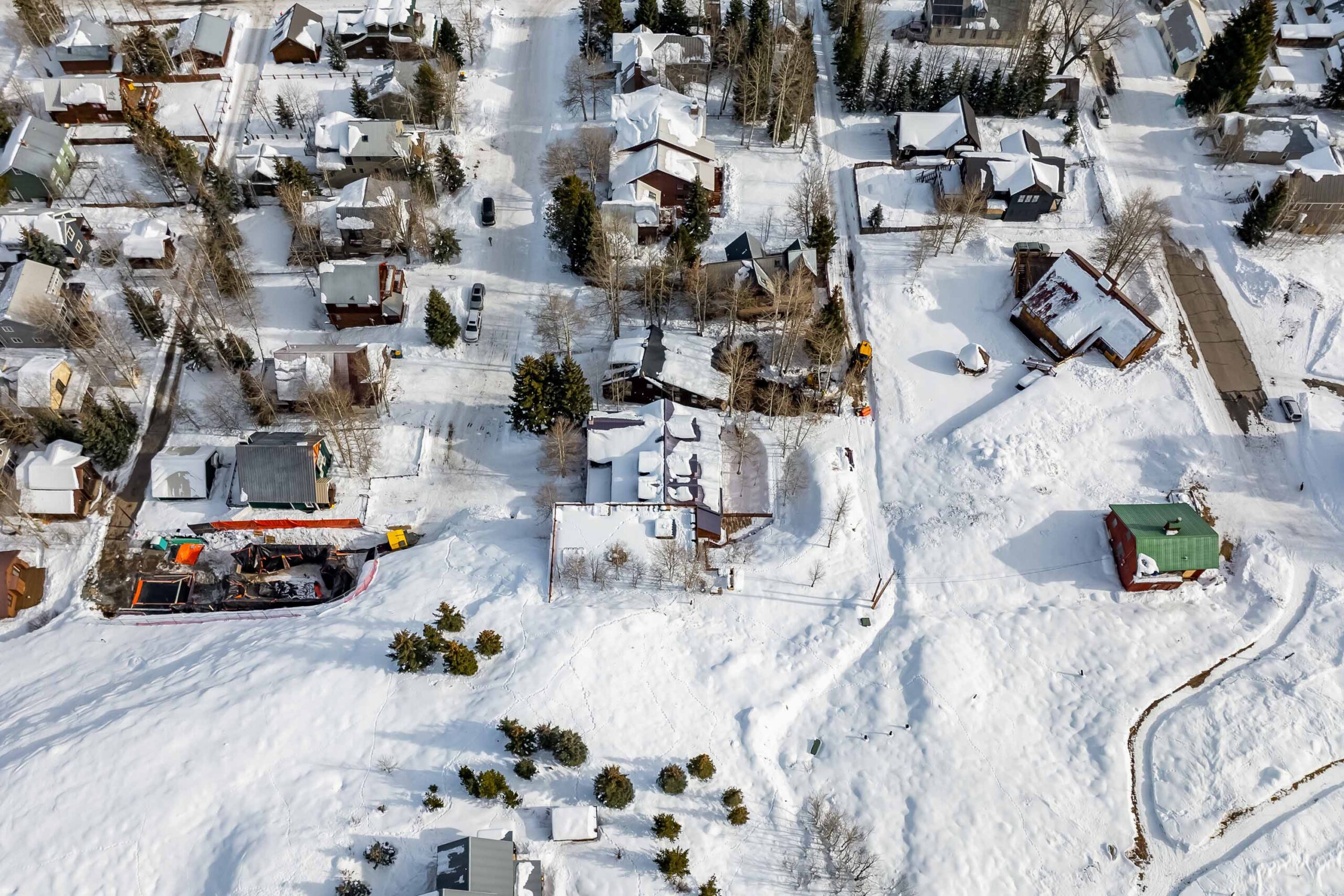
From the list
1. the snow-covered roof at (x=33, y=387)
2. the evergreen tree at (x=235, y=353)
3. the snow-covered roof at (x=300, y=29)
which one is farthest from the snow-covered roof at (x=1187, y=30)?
the snow-covered roof at (x=33, y=387)

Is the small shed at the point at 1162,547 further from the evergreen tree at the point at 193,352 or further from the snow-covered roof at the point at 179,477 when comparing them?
the evergreen tree at the point at 193,352

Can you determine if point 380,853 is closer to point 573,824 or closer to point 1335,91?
point 573,824

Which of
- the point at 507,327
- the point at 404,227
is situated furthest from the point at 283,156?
the point at 507,327

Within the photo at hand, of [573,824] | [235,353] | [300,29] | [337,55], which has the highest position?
[300,29]

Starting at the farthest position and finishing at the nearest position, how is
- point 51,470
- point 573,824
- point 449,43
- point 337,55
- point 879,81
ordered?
point 337,55
point 449,43
point 879,81
point 51,470
point 573,824

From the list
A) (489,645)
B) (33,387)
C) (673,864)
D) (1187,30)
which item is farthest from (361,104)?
(1187,30)

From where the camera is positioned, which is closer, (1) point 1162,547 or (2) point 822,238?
(1) point 1162,547

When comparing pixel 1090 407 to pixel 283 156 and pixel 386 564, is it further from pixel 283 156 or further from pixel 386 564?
pixel 283 156

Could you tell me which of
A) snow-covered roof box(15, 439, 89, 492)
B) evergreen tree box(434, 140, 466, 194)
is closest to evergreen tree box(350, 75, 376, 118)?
evergreen tree box(434, 140, 466, 194)
